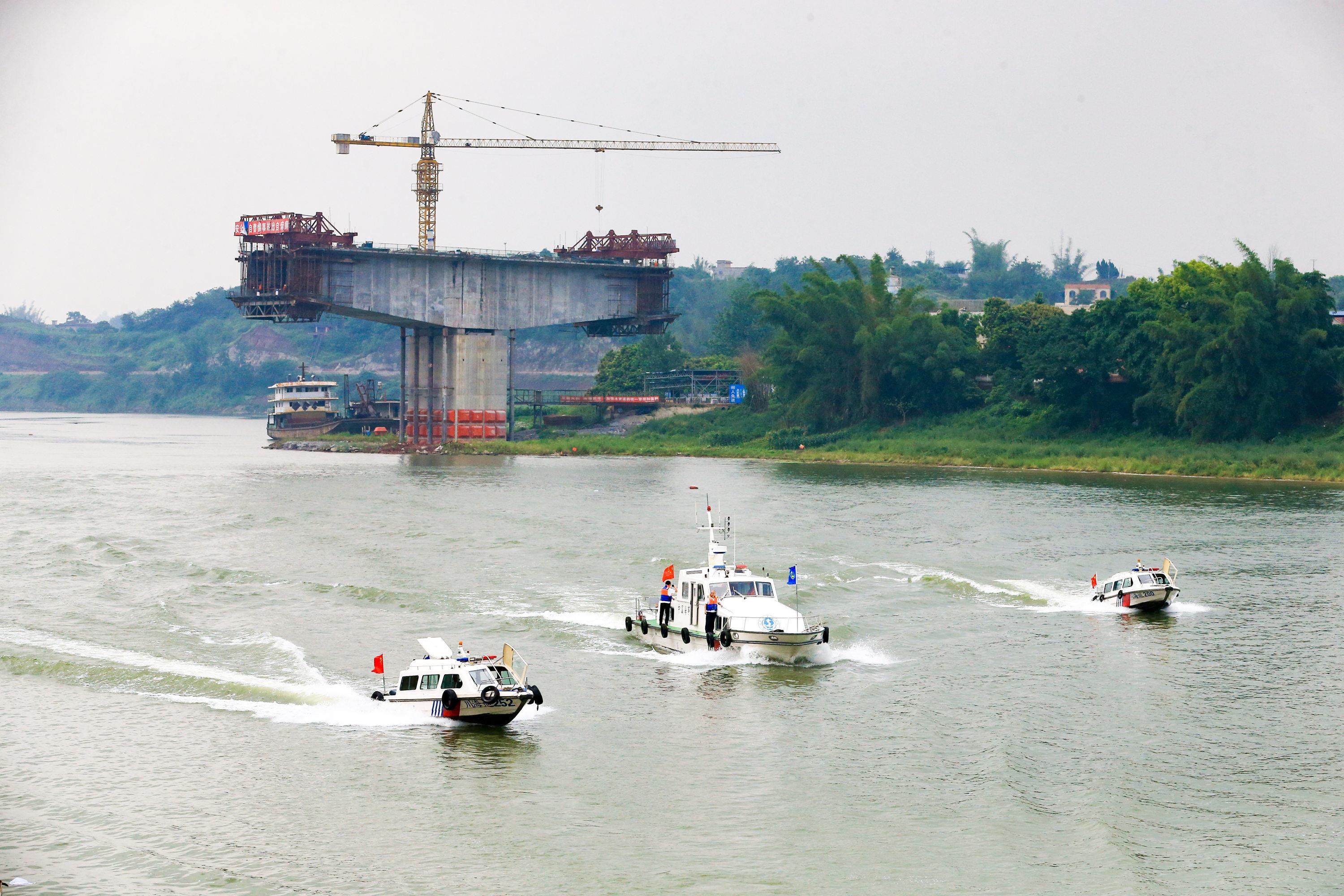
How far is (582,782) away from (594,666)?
423 inches

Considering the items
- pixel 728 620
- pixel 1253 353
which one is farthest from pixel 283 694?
pixel 1253 353

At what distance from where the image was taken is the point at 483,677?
33.7m

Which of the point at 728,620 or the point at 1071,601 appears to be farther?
the point at 1071,601

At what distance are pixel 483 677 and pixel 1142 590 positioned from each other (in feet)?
79.8

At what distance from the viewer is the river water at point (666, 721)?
25156 mm

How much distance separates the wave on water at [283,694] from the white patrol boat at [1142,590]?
72.9ft

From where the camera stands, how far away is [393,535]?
217 feet

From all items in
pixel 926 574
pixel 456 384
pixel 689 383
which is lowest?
pixel 926 574

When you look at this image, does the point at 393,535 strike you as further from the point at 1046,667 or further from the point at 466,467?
the point at 466,467

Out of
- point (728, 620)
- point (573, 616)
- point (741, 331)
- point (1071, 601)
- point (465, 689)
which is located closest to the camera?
point (465, 689)

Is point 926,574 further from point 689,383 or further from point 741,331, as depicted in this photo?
point 741,331

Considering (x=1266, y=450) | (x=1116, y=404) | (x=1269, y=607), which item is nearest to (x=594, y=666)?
(x=1269, y=607)

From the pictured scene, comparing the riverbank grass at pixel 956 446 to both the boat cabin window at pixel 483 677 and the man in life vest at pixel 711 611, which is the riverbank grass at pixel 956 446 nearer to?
the man in life vest at pixel 711 611

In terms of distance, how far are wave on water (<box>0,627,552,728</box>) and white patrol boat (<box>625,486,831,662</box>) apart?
704cm
